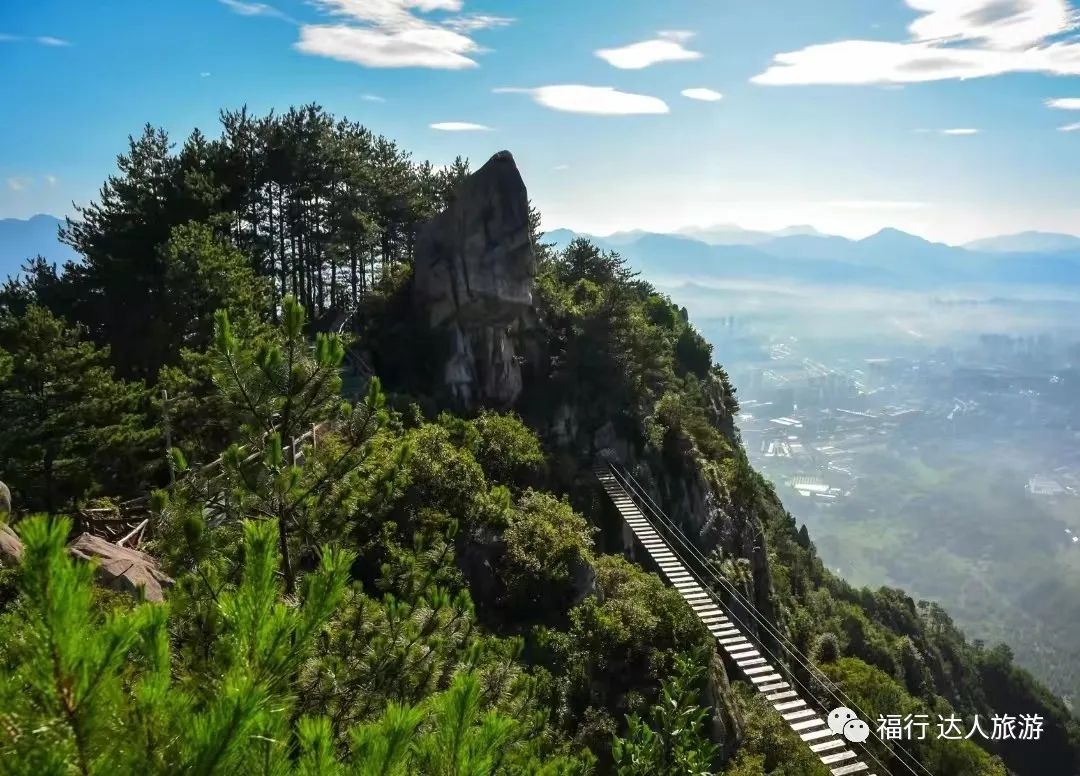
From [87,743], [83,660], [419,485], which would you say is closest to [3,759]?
[87,743]

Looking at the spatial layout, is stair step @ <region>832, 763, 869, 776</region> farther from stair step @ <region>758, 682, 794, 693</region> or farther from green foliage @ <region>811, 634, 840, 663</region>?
green foliage @ <region>811, 634, 840, 663</region>

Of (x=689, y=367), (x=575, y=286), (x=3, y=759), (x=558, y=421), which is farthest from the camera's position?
(x=689, y=367)

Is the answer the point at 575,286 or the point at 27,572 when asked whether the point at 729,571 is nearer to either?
the point at 575,286

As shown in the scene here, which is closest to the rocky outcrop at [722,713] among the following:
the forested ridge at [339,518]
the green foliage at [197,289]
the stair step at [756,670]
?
the forested ridge at [339,518]

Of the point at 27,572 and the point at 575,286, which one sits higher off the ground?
the point at 575,286

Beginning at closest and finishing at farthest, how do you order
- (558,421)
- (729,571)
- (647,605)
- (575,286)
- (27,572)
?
1. (27,572)
2. (647,605)
3. (729,571)
4. (558,421)
5. (575,286)
